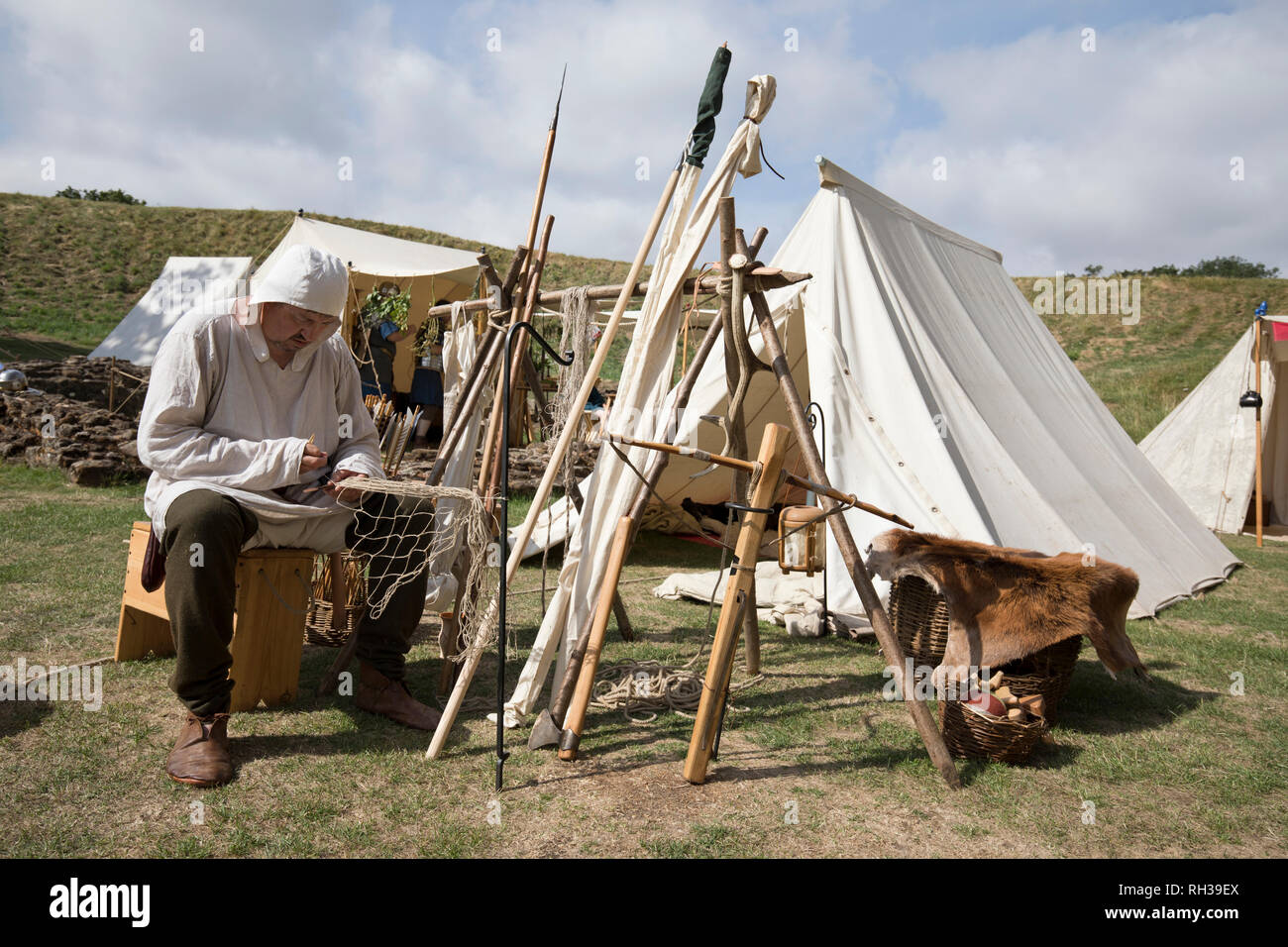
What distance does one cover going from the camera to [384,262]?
35.4 feet

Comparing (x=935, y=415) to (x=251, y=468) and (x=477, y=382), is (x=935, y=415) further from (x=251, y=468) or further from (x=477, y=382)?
(x=251, y=468)

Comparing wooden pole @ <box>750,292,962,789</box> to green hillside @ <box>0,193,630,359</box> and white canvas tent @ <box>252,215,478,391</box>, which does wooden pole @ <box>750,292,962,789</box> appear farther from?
green hillside @ <box>0,193,630,359</box>

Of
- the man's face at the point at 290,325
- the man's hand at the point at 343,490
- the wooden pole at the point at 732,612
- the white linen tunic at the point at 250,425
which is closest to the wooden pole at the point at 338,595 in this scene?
the white linen tunic at the point at 250,425

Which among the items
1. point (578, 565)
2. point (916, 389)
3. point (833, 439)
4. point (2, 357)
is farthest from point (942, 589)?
point (2, 357)

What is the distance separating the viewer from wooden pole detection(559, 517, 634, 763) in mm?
2381

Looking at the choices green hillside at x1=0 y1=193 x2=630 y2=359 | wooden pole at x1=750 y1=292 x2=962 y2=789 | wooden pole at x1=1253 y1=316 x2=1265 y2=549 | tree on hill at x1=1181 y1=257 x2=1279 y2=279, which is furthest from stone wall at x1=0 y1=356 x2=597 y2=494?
tree on hill at x1=1181 y1=257 x2=1279 y2=279

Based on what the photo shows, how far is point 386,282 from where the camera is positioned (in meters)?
10.9

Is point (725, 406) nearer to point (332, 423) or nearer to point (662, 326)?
point (662, 326)

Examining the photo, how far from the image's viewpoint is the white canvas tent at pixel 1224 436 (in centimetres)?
786

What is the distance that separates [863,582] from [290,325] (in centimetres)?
184

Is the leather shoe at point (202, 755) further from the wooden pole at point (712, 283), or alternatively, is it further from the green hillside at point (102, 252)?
the green hillside at point (102, 252)

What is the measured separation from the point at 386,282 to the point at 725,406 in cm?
744

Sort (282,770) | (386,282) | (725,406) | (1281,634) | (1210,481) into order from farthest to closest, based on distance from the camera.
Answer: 1. (386,282)
2. (1210,481)
3. (725,406)
4. (1281,634)
5. (282,770)

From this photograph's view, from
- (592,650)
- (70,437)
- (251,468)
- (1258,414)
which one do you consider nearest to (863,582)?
(592,650)
